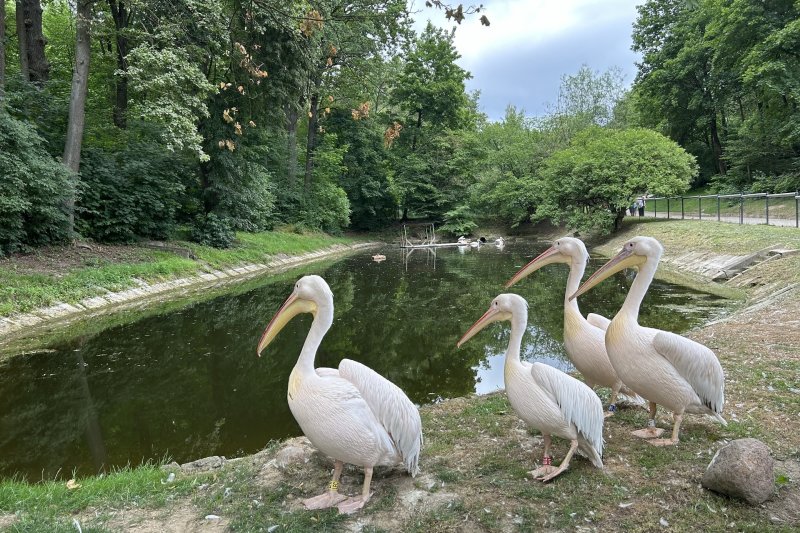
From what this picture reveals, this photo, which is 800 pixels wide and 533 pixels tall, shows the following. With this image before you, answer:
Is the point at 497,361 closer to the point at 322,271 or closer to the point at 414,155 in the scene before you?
the point at 322,271

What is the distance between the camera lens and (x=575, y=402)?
10.2ft

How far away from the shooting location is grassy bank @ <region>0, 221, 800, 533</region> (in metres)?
2.82

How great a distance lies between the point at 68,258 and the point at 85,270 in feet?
3.31

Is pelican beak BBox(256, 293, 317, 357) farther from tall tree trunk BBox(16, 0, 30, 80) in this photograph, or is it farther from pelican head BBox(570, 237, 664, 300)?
tall tree trunk BBox(16, 0, 30, 80)

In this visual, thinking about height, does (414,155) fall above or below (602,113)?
below

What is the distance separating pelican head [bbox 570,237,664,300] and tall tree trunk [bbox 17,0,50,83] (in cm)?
1779

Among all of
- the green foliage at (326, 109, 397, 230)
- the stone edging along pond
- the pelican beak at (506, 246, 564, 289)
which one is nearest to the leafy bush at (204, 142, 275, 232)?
the stone edging along pond

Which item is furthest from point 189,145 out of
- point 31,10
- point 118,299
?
point 31,10

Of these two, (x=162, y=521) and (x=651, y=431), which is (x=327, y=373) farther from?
(x=651, y=431)

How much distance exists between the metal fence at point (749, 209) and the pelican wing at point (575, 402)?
56.8ft

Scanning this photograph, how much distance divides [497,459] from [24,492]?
356cm

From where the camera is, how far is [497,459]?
3.62 metres

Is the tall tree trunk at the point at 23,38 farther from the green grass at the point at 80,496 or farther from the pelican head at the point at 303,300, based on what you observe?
the pelican head at the point at 303,300

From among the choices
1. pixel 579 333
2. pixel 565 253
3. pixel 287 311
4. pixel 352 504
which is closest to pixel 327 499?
pixel 352 504
